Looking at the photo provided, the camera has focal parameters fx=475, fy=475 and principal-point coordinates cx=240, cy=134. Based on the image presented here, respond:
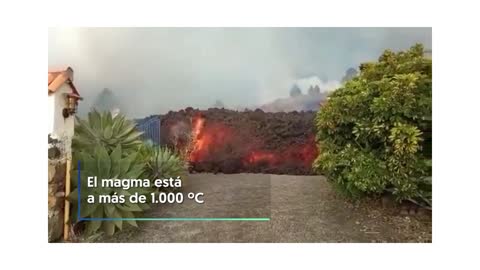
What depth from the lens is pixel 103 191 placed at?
3324 mm

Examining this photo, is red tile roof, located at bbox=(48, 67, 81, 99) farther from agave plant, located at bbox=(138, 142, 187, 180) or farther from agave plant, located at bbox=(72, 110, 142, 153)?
agave plant, located at bbox=(138, 142, 187, 180)

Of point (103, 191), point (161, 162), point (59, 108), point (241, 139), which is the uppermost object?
point (59, 108)

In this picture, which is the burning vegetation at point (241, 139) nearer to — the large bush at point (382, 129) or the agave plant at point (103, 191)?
the large bush at point (382, 129)

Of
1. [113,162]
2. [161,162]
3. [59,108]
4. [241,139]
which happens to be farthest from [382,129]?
[59,108]

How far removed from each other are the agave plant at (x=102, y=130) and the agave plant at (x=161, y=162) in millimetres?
96

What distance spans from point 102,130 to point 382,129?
1960mm

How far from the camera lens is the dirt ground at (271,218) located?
11.0ft

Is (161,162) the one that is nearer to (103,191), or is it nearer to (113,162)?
(113,162)

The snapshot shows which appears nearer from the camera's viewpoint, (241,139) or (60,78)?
(60,78)

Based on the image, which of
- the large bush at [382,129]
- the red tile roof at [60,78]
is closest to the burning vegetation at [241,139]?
the large bush at [382,129]

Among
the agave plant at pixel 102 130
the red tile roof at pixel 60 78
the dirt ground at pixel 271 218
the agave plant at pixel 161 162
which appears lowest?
the dirt ground at pixel 271 218

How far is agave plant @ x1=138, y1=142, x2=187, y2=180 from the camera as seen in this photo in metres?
3.36

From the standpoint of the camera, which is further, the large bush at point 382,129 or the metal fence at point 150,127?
the metal fence at point 150,127
